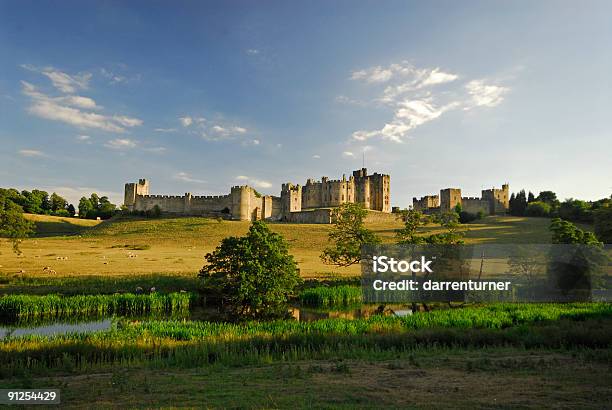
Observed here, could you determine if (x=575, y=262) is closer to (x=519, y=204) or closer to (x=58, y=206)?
(x=519, y=204)

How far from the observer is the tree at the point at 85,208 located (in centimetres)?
10756

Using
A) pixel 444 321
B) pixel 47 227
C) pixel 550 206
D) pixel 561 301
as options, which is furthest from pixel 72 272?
pixel 550 206

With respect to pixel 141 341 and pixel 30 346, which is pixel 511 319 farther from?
pixel 30 346

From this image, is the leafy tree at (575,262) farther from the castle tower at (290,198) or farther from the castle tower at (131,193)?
the castle tower at (131,193)

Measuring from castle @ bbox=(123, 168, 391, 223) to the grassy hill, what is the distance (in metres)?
13.6

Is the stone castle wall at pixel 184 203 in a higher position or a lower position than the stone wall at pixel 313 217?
higher

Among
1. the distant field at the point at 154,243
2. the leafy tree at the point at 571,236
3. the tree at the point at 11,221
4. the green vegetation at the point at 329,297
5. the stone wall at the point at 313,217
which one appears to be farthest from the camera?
the stone wall at the point at 313,217

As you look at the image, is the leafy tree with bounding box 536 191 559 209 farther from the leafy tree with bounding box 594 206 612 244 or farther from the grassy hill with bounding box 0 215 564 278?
the leafy tree with bounding box 594 206 612 244

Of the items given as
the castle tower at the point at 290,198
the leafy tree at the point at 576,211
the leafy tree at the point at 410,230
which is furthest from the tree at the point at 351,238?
the castle tower at the point at 290,198

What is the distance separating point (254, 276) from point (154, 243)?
4295 cm

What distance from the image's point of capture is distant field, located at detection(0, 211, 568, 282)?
34312 millimetres

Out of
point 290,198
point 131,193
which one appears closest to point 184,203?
point 131,193

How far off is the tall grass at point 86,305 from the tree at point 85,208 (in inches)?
3786

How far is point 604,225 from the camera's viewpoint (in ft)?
123
